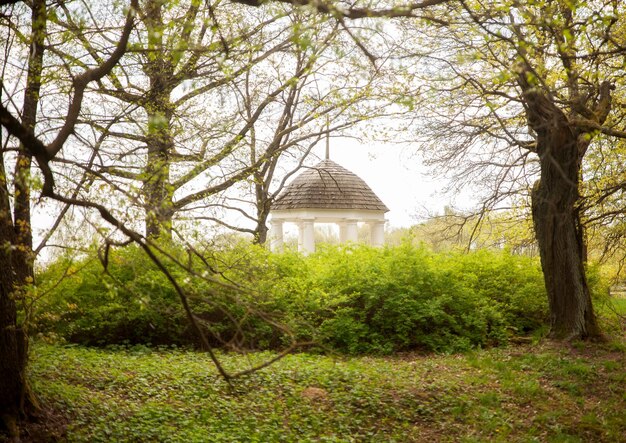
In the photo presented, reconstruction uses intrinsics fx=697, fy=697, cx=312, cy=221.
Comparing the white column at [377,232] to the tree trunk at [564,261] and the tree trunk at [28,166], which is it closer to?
the tree trunk at [564,261]

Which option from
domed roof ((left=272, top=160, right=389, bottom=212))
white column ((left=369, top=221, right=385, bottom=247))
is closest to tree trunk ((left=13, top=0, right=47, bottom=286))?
domed roof ((left=272, top=160, right=389, bottom=212))

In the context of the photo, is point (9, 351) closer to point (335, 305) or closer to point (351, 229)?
point (335, 305)

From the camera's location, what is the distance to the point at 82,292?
37.1 feet

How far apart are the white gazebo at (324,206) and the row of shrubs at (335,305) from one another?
6937 millimetres

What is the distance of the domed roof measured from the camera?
20172 millimetres

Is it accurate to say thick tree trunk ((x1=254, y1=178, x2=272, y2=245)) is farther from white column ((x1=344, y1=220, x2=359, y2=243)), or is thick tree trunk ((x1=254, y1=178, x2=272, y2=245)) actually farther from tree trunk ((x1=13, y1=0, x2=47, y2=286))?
tree trunk ((x1=13, y1=0, x2=47, y2=286))

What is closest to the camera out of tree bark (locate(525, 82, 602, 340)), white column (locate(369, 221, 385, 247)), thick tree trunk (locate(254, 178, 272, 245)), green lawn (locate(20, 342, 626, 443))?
green lawn (locate(20, 342, 626, 443))

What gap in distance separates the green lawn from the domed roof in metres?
10.4

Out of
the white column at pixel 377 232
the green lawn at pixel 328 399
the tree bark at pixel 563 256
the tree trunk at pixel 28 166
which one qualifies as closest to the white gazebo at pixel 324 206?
the white column at pixel 377 232

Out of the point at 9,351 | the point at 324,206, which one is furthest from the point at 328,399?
the point at 324,206

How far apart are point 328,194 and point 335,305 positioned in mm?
8622

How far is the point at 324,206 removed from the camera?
65.9 feet

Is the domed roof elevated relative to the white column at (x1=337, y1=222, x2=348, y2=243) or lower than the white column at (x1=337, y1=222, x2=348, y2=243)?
elevated

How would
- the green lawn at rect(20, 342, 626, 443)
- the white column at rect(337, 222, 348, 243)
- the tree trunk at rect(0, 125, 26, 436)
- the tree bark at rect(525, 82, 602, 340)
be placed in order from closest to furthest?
the tree trunk at rect(0, 125, 26, 436)
the green lawn at rect(20, 342, 626, 443)
the tree bark at rect(525, 82, 602, 340)
the white column at rect(337, 222, 348, 243)
